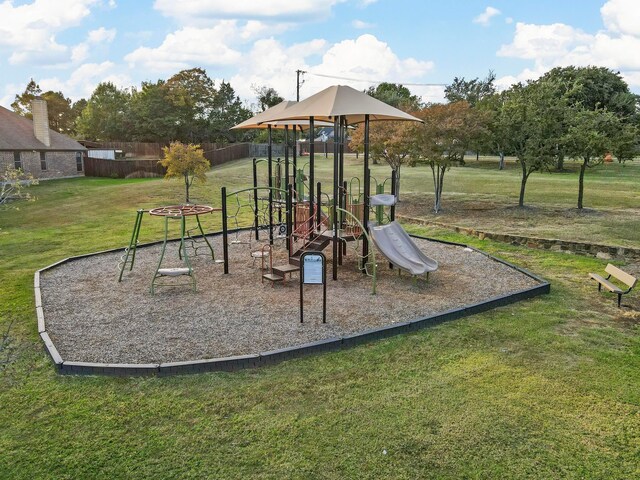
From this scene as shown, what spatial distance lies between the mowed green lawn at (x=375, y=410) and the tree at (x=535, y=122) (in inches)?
442

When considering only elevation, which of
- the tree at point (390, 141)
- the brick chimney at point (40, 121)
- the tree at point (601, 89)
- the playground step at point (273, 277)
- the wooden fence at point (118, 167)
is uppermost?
the tree at point (601, 89)

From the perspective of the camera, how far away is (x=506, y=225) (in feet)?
50.3

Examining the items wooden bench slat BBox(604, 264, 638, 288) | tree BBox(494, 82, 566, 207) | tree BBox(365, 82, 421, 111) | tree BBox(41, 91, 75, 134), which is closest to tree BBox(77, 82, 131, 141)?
tree BBox(41, 91, 75, 134)

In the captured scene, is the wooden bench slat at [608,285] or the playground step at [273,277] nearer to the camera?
the wooden bench slat at [608,285]

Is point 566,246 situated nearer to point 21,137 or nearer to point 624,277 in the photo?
point 624,277

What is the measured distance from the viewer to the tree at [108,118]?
5460cm

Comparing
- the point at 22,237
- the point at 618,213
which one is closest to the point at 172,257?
the point at 22,237

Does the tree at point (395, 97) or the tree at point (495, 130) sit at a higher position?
the tree at point (395, 97)

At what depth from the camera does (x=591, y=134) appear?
1662cm

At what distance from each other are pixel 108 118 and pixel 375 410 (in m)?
58.3

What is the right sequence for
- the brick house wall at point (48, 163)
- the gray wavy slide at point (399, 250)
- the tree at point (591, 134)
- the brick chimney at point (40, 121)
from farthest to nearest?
the brick chimney at point (40, 121)
the brick house wall at point (48, 163)
the tree at point (591, 134)
the gray wavy slide at point (399, 250)

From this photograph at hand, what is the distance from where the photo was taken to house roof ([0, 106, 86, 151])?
102 feet

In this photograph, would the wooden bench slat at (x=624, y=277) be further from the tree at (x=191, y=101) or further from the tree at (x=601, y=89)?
the tree at (x=191, y=101)

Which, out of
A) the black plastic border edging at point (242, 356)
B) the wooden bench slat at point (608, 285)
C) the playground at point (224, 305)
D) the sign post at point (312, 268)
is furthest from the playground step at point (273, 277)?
the wooden bench slat at point (608, 285)
